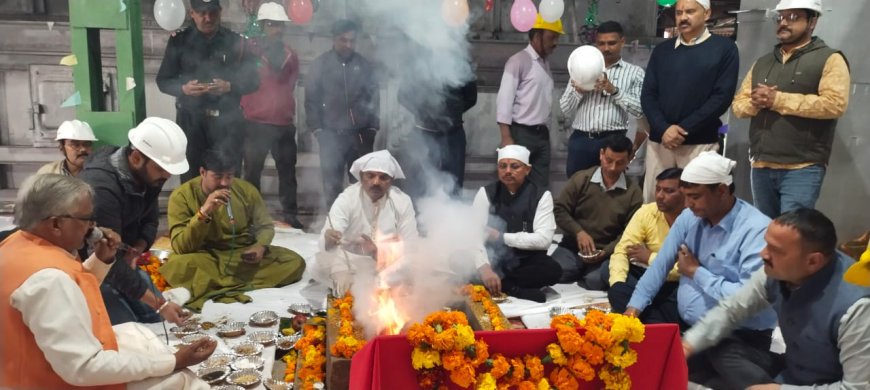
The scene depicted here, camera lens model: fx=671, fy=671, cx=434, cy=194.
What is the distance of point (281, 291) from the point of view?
5.29 meters

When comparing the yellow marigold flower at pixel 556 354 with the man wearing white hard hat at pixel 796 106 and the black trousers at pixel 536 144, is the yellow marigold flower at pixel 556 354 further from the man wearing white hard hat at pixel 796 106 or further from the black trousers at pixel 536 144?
the black trousers at pixel 536 144

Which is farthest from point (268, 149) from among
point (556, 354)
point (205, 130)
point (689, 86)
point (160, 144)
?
point (556, 354)

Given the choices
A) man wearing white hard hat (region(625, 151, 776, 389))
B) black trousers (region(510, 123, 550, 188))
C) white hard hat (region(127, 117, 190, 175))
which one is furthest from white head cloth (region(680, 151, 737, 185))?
white hard hat (region(127, 117, 190, 175))

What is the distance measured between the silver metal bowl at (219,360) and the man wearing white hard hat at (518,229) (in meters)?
2.03

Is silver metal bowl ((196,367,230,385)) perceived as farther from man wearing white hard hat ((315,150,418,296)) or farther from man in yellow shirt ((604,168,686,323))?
man in yellow shirt ((604,168,686,323))

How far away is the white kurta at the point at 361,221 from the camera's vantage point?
17.1 ft

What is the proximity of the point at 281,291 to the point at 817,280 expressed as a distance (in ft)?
12.3

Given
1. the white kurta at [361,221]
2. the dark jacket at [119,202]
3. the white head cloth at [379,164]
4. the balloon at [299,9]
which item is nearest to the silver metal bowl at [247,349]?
the dark jacket at [119,202]

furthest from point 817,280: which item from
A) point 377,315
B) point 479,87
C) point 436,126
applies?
point 479,87

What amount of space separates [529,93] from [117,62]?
3.46 meters

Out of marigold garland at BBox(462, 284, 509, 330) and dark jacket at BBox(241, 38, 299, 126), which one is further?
dark jacket at BBox(241, 38, 299, 126)

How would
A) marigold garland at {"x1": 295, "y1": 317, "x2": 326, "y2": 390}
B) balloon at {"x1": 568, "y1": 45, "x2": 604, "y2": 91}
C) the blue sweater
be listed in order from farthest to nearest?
balloon at {"x1": 568, "y1": 45, "x2": 604, "y2": 91} → the blue sweater → marigold garland at {"x1": 295, "y1": 317, "x2": 326, "y2": 390}

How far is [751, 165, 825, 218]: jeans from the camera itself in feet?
16.0

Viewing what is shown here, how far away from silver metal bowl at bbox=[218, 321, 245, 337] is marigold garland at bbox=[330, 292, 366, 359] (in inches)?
25.0
